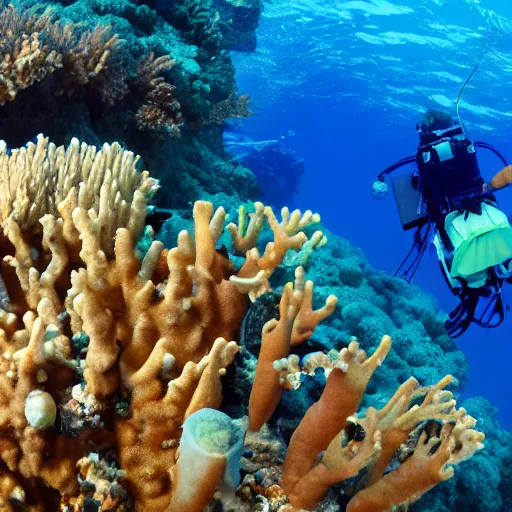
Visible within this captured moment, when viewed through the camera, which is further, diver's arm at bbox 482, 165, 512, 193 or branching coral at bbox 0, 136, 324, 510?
diver's arm at bbox 482, 165, 512, 193

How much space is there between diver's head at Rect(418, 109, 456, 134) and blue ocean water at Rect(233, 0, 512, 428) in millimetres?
9666

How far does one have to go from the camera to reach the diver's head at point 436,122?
186 inches

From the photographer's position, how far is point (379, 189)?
16.6ft

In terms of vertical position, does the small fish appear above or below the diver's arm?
below

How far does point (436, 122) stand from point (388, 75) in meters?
31.9

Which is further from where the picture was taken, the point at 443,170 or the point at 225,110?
the point at 225,110

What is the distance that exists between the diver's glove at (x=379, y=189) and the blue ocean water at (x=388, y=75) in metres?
9.41

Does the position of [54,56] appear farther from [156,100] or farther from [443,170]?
[443,170]

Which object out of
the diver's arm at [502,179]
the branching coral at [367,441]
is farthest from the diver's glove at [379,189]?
the branching coral at [367,441]

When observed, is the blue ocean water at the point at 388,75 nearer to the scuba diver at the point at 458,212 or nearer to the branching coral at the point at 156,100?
the scuba diver at the point at 458,212

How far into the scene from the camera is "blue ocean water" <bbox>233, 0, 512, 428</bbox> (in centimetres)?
2534

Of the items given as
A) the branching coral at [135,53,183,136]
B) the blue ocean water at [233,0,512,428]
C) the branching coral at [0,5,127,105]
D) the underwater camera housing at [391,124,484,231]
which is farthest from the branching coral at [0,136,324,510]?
the blue ocean water at [233,0,512,428]

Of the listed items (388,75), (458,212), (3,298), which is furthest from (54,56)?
(388,75)

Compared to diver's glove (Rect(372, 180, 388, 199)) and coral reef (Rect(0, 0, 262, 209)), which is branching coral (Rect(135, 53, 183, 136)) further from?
diver's glove (Rect(372, 180, 388, 199))
